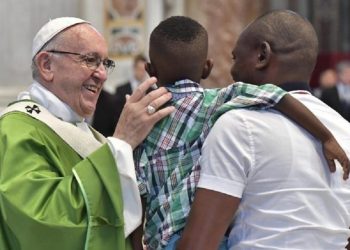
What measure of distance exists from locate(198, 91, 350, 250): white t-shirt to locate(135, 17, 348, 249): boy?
0.07 m

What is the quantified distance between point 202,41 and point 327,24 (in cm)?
1226

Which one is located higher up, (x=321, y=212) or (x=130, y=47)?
(x=321, y=212)

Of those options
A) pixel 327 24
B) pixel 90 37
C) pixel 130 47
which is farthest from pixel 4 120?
pixel 327 24

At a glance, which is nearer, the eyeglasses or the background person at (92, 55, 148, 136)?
the eyeglasses

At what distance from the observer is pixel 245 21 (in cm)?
1186

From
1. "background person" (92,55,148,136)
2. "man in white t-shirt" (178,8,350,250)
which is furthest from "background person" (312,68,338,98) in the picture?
"man in white t-shirt" (178,8,350,250)

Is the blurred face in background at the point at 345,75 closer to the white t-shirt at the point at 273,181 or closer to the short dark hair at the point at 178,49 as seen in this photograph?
the short dark hair at the point at 178,49

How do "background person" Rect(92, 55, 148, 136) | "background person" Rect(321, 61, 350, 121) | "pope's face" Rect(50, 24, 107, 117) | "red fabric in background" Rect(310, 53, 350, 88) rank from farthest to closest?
"red fabric in background" Rect(310, 53, 350, 88) → "background person" Rect(321, 61, 350, 121) → "background person" Rect(92, 55, 148, 136) → "pope's face" Rect(50, 24, 107, 117)

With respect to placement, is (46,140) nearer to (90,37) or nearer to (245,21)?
(90,37)

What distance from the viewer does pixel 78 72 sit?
11.5ft

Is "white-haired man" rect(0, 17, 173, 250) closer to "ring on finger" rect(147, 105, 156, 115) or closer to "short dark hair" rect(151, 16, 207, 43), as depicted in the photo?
"ring on finger" rect(147, 105, 156, 115)

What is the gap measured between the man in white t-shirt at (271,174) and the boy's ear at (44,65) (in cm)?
84

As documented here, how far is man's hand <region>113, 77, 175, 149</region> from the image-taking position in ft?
10.2

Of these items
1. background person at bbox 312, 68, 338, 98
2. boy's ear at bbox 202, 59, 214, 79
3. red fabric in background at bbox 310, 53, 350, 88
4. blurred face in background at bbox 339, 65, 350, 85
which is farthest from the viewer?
red fabric in background at bbox 310, 53, 350, 88
